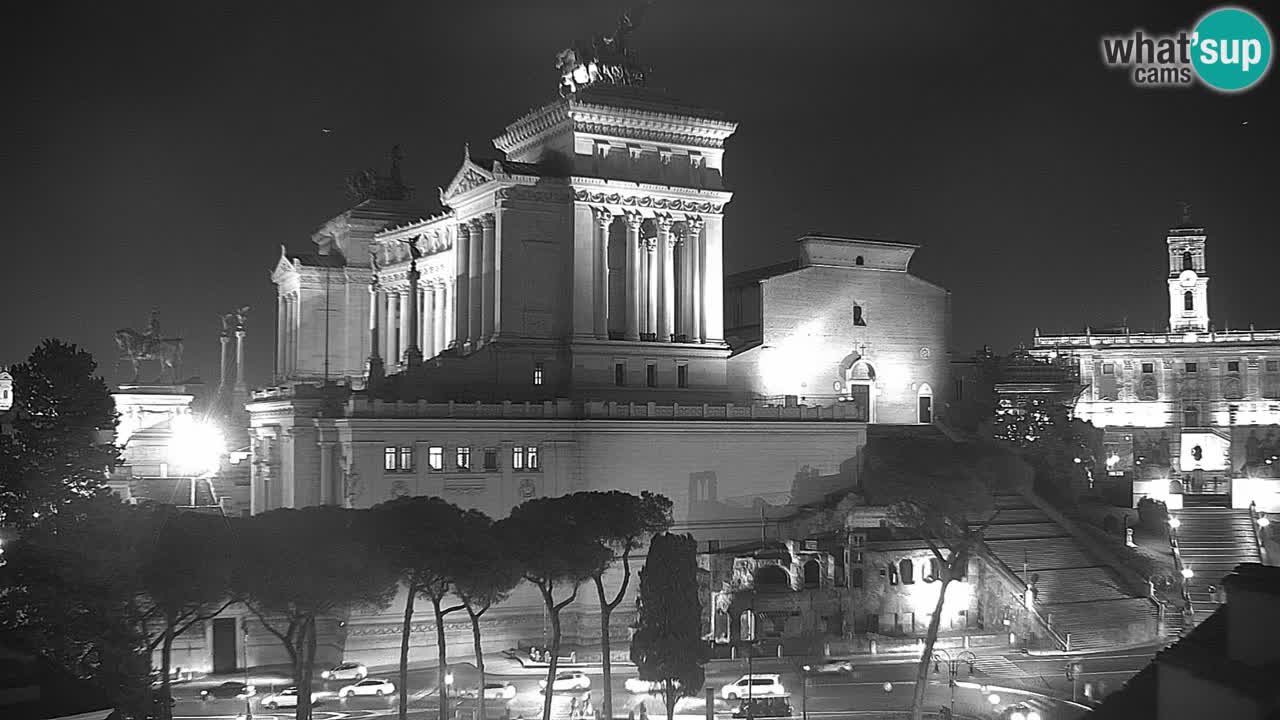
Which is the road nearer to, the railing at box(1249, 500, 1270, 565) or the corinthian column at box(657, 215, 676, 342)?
the railing at box(1249, 500, 1270, 565)

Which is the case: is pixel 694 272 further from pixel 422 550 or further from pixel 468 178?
pixel 422 550

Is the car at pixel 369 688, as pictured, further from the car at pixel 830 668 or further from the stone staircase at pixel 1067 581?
the stone staircase at pixel 1067 581

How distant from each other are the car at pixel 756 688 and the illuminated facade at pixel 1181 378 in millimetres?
71229

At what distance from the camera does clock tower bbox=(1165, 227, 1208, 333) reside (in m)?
131

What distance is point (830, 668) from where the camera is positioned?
211 ft

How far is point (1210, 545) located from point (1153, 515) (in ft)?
12.4

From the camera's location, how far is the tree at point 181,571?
47031 mm

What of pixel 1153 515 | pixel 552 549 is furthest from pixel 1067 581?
pixel 552 549

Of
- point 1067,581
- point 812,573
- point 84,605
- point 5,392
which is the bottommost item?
point 1067,581

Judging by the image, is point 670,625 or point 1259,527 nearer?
point 670,625

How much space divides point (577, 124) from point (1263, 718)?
2846 inches

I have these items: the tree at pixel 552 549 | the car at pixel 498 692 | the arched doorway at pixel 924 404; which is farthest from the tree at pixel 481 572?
the arched doorway at pixel 924 404

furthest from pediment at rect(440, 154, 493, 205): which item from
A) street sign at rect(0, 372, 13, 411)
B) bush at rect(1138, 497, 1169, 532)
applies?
street sign at rect(0, 372, 13, 411)

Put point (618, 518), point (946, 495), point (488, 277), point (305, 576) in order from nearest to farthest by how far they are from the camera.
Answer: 1. point (305, 576)
2. point (618, 518)
3. point (946, 495)
4. point (488, 277)
